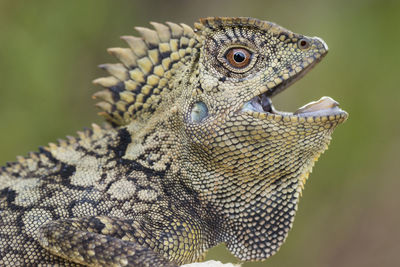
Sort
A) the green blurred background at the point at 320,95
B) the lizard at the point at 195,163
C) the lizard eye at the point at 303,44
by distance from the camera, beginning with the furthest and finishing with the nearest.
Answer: the green blurred background at the point at 320,95
the lizard eye at the point at 303,44
the lizard at the point at 195,163

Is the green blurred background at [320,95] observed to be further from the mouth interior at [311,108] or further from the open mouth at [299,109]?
the mouth interior at [311,108]

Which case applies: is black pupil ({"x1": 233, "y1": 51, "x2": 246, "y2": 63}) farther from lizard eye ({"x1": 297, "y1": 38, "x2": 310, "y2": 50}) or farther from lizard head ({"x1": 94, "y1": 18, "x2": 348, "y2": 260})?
lizard eye ({"x1": 297, "y1": 38, "x2": 310, "y2": 50})

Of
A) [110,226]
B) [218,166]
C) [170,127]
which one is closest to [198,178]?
[218,166]

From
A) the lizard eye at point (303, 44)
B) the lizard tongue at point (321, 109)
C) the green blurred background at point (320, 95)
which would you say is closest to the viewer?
the lizard tongue at point (321, 109)

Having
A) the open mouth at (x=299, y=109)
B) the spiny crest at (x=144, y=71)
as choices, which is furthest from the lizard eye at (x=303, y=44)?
the spiny crest at (x=144, y=71)

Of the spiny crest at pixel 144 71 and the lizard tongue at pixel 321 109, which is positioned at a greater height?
the spiny crest at pixel 144 71

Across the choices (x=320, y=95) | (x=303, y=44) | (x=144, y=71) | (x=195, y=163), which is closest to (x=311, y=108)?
(x=303, y=44)

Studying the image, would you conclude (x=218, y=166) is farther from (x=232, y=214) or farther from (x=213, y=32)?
(x=213, y=32)
